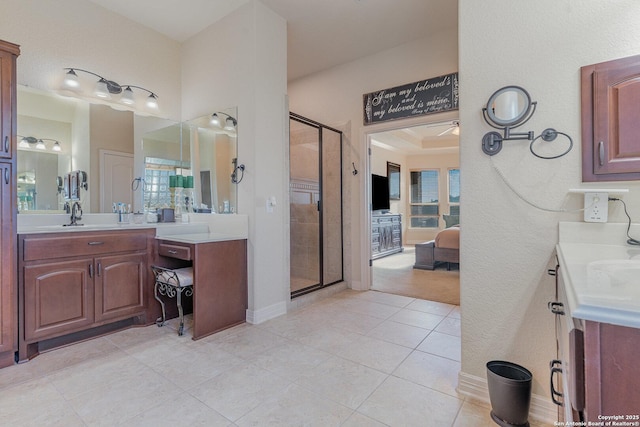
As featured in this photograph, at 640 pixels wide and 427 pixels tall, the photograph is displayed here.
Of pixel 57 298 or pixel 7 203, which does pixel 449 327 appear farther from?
pixel 7 203

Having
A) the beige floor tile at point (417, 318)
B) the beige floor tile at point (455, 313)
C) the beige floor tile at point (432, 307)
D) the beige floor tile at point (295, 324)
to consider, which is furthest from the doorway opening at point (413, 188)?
the beige floor tile at point (295, 324)

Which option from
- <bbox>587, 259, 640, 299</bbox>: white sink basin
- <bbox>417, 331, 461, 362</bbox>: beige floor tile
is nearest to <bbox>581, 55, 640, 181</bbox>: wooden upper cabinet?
<bbox>587, 259, 640, 299</bbox>: white sink basin

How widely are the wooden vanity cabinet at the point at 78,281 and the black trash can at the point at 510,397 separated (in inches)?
106

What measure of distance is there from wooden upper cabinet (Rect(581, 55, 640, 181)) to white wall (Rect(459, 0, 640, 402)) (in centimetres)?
4

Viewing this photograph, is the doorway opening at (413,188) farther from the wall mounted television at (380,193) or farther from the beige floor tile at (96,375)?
the beige floor tile at (96,375)

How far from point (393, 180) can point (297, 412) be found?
6955mm

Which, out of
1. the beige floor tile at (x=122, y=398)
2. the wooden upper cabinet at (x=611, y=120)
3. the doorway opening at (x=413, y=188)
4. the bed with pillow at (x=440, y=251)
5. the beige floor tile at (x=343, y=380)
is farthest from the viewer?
the doorway opening at (x=413, y=188)

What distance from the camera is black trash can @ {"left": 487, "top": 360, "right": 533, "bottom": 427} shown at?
1.42 meters

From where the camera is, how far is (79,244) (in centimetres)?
232

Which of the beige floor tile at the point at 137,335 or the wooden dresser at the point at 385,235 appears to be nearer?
the beige floor tile at the point at 137,335

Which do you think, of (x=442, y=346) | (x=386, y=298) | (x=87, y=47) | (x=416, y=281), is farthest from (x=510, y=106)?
(x=87, y=47)

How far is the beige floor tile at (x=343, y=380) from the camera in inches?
67.0

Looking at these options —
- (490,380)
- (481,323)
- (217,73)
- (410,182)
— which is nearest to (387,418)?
(490,380)

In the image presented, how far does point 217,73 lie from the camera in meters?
3.19
